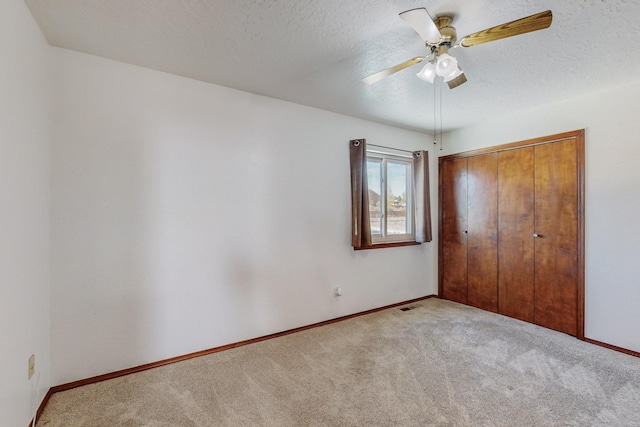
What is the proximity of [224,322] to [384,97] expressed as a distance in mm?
2579

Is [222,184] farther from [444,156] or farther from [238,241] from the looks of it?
[444,156]

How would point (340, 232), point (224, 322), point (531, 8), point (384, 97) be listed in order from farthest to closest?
1. point (340, 232)
2. point (384, 97)
3. point (224, 322)
4. point (531, 8)

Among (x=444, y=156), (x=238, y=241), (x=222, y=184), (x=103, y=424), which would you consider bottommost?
(x=103, y=424)

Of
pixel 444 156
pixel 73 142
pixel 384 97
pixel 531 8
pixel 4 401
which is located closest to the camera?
pixel 4 401

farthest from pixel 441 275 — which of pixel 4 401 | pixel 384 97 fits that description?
pixel 4 401

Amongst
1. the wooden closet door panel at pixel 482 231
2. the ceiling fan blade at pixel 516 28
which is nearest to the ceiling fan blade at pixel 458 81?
the ceiling fan blade at pixel 516 28

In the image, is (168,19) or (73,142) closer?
(168,19)

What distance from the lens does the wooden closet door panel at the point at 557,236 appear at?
2855 mm

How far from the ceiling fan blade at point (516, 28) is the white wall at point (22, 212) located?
232 cm

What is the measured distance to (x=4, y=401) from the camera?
1.34 m

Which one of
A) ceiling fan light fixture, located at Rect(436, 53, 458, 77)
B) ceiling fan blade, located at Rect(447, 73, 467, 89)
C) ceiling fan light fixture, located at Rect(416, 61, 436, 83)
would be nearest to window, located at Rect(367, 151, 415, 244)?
ceiling fan blade, located at Rect(447, 73, 467, 89)

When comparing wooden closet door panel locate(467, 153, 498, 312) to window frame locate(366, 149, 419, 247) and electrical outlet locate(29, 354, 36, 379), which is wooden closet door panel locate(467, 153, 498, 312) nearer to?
window frame locate(366, 149, 419, 247)

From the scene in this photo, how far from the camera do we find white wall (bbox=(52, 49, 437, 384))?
80.2 inches

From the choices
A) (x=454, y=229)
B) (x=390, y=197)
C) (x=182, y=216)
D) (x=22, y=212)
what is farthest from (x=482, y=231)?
(x=22, y=212)
